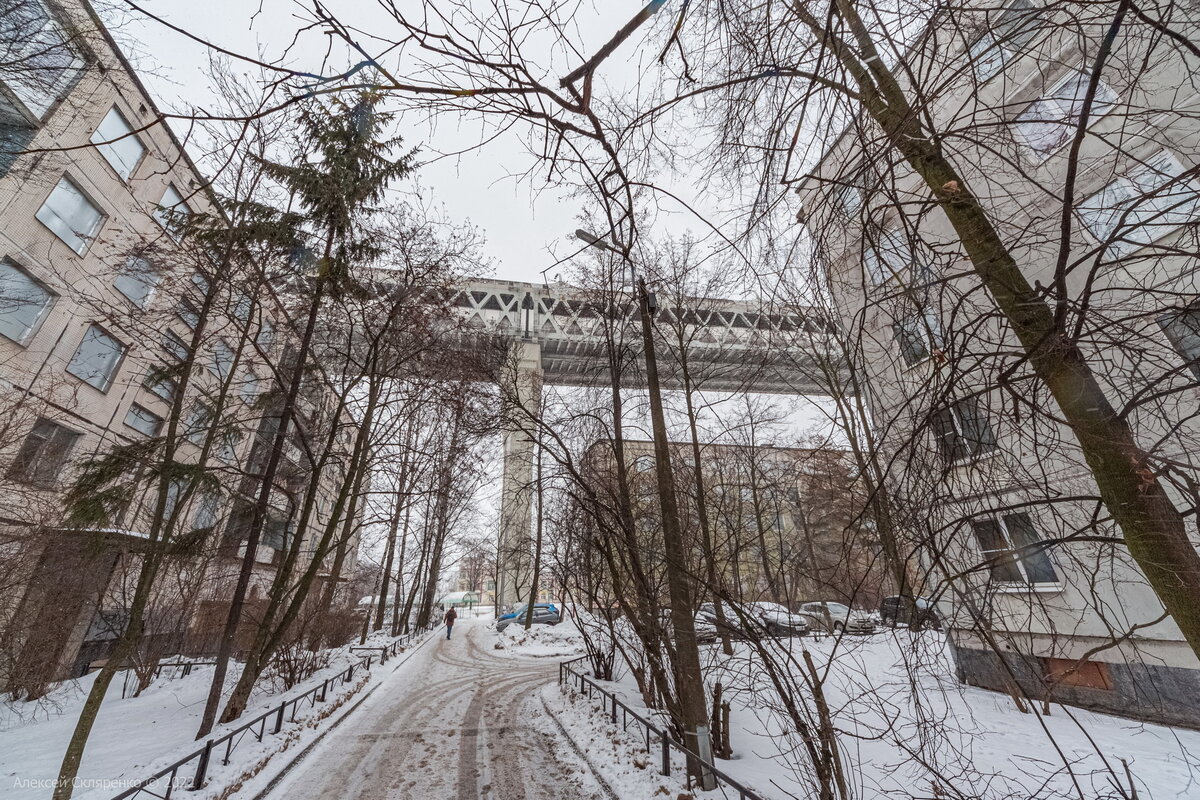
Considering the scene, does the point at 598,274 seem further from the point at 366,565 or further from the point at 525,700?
the point at 366,565

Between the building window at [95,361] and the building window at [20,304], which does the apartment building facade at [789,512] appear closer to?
the building window at [20,304]

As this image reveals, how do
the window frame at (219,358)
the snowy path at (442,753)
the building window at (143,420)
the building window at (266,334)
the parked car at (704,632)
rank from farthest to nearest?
the building window at (143,420)
the building window at (266,334)
the window frame at (219,358)
the snowy path at (442,753)
the parked car at (704,632)

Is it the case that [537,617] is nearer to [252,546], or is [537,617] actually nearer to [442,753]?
[442,753]

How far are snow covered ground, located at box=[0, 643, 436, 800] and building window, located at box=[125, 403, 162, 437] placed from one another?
924 centimetres

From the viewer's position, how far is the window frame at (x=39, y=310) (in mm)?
11859

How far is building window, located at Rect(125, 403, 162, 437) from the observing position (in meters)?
16.5

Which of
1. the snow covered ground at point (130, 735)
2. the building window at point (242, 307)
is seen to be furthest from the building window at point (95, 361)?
the snow covered ground at point (130, 735)

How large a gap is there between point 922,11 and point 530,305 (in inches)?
1232

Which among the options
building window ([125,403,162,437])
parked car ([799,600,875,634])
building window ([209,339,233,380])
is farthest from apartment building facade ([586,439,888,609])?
building window ([125,403,162,437])

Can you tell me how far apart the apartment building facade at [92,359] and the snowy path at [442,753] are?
3689mm

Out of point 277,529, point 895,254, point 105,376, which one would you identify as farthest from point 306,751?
point 105,376

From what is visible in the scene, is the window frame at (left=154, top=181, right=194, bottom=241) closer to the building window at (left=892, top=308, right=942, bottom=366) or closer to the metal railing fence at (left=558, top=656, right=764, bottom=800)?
→ the building window at (left=892, top=308, right=942, bottom=366)

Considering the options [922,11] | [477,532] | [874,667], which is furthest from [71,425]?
[477,532]

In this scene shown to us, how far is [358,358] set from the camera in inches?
415
